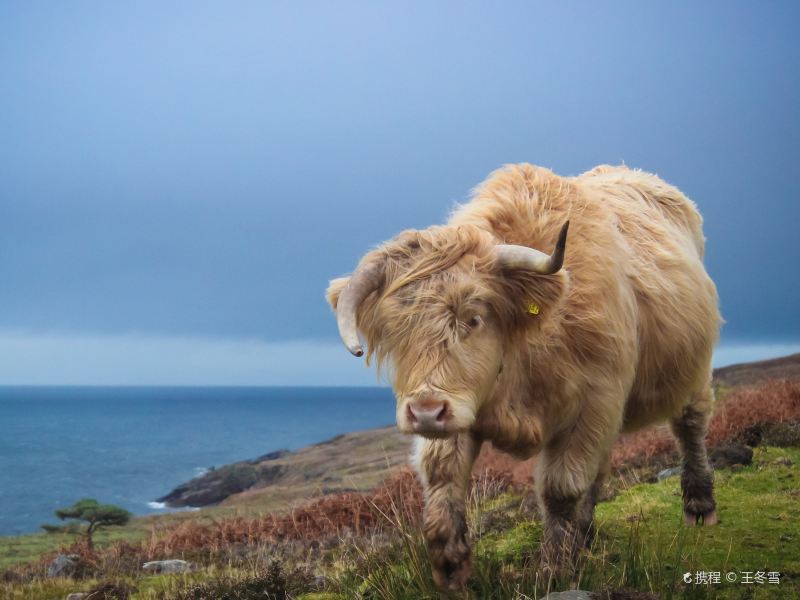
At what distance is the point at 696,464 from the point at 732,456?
7.87ft

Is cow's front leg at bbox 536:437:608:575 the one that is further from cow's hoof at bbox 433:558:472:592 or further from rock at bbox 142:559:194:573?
rock at bbox 142:559:194:573

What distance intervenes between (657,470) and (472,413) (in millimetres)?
7164

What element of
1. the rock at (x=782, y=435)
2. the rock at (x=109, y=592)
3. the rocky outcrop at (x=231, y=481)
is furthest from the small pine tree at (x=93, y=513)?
the rocky outcrop at (x=231, y=481)

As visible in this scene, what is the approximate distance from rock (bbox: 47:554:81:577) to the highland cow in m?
5.54

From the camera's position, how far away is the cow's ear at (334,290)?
534 centimetres

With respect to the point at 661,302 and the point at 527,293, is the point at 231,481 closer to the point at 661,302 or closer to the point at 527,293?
the point at 661,302

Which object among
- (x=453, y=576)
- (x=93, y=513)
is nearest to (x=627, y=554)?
(x=453, y=576)

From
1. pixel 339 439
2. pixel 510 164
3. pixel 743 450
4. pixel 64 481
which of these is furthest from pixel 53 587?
pixel 64 481

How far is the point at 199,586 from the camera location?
6.45m

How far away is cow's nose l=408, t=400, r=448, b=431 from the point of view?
→ 438 cm

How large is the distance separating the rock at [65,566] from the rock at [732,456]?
23.6ft

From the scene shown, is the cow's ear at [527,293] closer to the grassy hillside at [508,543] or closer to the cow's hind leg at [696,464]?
the grassy hillside at [508,543]

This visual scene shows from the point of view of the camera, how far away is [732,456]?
1020 cm

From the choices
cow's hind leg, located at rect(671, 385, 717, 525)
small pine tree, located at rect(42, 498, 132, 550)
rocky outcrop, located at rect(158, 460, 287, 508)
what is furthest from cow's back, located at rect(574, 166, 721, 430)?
rocky outcrop, located at rect(158, 460, 287, 508)
